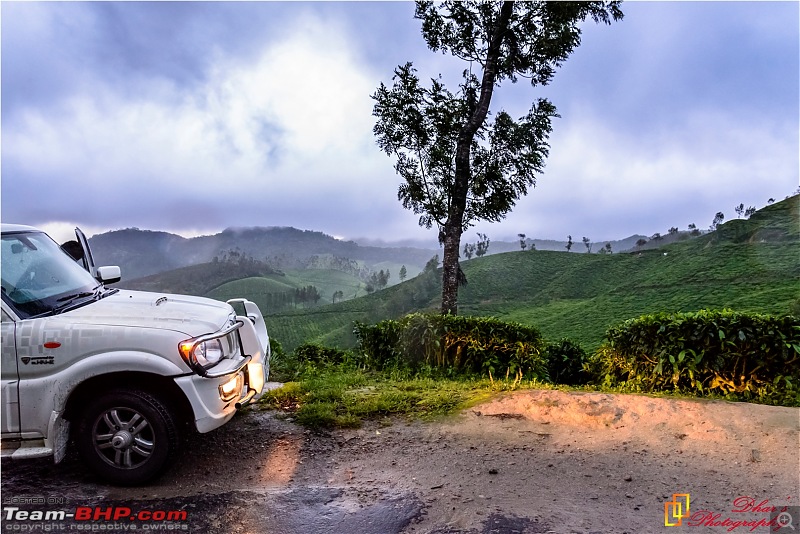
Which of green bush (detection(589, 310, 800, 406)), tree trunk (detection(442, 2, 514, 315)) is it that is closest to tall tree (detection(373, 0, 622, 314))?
tree trunk (detection(442, 2, 514, 315))

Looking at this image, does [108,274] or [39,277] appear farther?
[108,274]

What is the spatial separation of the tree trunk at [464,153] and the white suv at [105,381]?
7.83m

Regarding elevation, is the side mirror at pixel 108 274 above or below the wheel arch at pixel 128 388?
above

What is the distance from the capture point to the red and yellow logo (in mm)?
3079

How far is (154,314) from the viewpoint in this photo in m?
3.70

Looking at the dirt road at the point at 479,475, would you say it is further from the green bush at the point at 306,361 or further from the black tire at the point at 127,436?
the green bush at the point at 306,361

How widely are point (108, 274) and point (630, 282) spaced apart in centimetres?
3834

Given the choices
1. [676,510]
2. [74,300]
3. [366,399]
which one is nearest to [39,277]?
[74,300]

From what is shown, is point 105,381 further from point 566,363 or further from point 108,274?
point 566,363

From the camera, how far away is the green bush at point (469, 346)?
24.8ft

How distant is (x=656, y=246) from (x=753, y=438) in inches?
1897

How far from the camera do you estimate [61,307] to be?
3.65 meters

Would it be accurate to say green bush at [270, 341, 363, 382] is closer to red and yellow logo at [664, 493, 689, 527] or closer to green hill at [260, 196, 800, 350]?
red and yellow logo at [664, 493, 689, 527]

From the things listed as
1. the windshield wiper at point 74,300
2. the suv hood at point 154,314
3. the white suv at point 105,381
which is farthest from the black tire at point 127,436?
the windshield wiper at point 74,300
